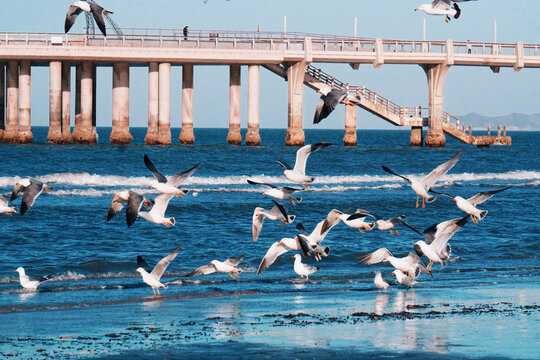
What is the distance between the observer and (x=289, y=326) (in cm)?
1434

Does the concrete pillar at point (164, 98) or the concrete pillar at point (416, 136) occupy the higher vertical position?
the concrete pillar at point (164, 98)

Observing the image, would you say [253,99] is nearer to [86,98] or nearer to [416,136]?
[86,98]

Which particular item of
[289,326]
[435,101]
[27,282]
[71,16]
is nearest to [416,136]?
[435,101]

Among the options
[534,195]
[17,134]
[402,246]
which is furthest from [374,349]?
[17,134]

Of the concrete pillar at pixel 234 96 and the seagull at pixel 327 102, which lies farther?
the concrete pillar at pixel 234 96

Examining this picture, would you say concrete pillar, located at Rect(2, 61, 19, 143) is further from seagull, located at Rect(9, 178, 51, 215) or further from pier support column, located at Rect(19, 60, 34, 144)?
seagull, located at Rect(9, 178, 51, 215)

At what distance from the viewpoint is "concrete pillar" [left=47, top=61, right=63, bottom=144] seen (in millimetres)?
64769

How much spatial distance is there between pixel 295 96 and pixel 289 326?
177ft

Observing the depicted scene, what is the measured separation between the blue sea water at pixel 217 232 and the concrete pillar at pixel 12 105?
8.69 m

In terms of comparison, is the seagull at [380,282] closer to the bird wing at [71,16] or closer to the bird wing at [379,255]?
the bird wing at [379,255]

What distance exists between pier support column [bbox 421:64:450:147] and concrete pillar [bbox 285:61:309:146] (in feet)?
39.2

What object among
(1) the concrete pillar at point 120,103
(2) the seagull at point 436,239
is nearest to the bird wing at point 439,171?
(2) the seagull at point 436,239

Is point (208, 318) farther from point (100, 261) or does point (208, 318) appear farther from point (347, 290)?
point (100, 261)

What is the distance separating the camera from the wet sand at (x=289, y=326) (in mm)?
12555
